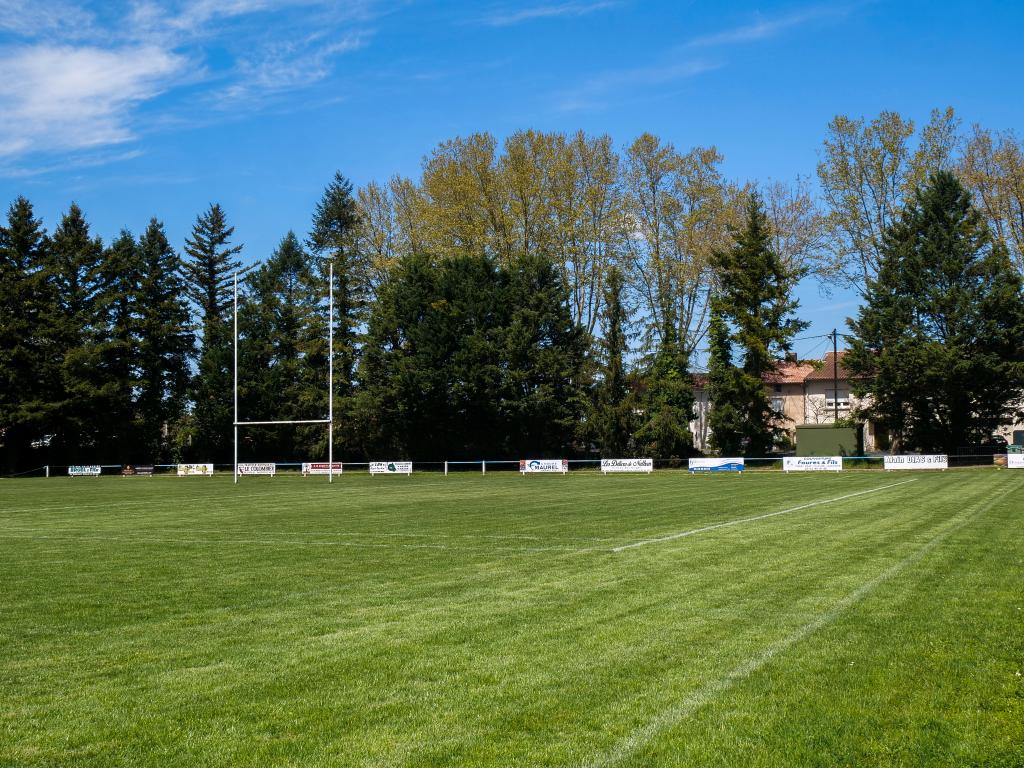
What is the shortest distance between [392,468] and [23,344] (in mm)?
29610

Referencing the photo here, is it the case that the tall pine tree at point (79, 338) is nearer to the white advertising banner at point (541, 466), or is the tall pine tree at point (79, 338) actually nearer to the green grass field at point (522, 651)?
the white advertising banner at point (541, 466)

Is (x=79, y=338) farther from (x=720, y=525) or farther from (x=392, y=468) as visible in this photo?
(x=720, y=525)

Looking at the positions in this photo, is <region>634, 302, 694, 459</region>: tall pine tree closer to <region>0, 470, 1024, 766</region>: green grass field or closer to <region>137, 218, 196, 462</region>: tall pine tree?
<region>137, 218, 196, 462</region>: tall pine tree

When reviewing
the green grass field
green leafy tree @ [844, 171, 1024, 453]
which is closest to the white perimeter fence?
green leafy tree @ [844, 171, 1024, 453]

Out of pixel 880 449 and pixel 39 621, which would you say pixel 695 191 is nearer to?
pixel 880 449

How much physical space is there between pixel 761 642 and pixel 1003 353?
176ft

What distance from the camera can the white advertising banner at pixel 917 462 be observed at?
4850 cm

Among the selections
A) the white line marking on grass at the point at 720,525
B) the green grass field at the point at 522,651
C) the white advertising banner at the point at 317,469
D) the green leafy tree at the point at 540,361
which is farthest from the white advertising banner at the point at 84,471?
the white line marking on grass at the point at 720,525

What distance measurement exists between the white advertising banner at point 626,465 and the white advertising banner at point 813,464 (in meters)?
7.78

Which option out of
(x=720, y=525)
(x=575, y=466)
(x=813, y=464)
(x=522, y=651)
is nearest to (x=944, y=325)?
(x=813, y=464)

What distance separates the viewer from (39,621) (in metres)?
8.76

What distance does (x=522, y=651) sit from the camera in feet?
23.3

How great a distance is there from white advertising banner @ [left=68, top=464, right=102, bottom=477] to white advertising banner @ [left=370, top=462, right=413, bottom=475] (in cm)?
2061

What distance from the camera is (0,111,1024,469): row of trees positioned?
5522cm
